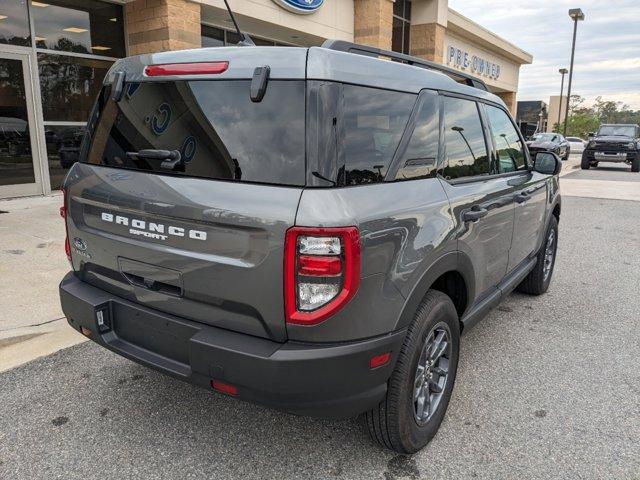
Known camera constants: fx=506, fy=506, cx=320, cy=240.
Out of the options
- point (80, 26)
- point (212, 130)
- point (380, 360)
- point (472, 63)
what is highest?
Result: point (472, 63)

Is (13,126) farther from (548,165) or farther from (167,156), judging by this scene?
(548,165)

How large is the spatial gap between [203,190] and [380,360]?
102cm

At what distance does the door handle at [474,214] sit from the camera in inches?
106

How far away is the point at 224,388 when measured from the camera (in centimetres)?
209

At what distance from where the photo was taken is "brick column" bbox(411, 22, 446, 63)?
1695cm

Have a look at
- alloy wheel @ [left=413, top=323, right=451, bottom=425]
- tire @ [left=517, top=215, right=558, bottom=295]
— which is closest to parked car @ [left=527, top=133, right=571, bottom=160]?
tire @ [left=517, top=215, right=558, bottom=295]

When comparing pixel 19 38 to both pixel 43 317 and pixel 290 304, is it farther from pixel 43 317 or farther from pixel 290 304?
pixel 290 304

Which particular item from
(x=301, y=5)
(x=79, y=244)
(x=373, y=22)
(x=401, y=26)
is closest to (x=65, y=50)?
(x=301, y=5)

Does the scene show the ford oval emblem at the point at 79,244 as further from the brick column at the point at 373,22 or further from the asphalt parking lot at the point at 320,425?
the brick column at the point at 373,22

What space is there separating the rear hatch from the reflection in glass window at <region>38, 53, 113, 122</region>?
7.83m

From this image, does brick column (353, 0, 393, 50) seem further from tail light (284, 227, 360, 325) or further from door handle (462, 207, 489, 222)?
tail light (284, 227, 360, 325)

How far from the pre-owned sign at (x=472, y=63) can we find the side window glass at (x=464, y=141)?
61.3 feet

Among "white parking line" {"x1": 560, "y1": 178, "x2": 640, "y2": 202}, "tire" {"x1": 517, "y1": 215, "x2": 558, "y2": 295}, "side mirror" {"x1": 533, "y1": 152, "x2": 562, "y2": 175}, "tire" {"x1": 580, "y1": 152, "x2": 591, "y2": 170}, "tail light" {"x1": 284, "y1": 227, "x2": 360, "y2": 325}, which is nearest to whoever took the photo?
"tail light" {"x1": 284, "y1": 227, "x2": 360, "y2": 325}

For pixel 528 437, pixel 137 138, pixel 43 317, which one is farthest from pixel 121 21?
pixel 528 437
